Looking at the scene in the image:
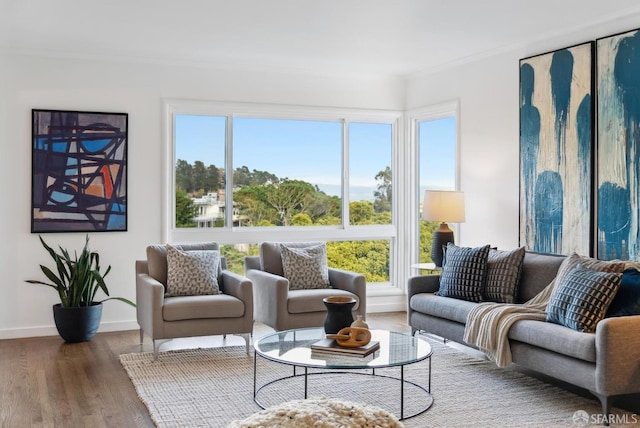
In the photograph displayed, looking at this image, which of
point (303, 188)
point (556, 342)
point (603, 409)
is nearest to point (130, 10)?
point (303, 188)

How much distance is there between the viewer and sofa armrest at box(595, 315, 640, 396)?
12.7 ft

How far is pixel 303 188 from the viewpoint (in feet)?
24.5

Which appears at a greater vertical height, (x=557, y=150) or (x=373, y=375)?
(x=557, y=150)

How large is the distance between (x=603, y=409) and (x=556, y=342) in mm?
442

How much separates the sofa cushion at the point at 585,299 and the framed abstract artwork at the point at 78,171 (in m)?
3.97

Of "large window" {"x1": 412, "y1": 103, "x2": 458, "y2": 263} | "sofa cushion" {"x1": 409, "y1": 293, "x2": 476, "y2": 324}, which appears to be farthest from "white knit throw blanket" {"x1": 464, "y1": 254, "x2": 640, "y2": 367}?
"large window" {"x1": 412, "y1": 103, "x2": 458, "y2": 263}

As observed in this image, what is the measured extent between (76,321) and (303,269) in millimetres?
1931

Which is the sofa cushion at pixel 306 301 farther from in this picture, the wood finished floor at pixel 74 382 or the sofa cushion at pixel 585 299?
the sofa cushion at pixel 585 299

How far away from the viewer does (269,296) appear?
5699 millimetres

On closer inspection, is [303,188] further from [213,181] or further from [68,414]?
[68,414]

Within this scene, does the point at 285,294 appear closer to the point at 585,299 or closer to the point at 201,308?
the point at 201,308

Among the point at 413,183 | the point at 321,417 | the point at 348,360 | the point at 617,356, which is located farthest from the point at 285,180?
the point at 321,417

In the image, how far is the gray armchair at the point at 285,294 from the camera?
5.61 m

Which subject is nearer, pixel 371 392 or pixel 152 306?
pixel 371 392
